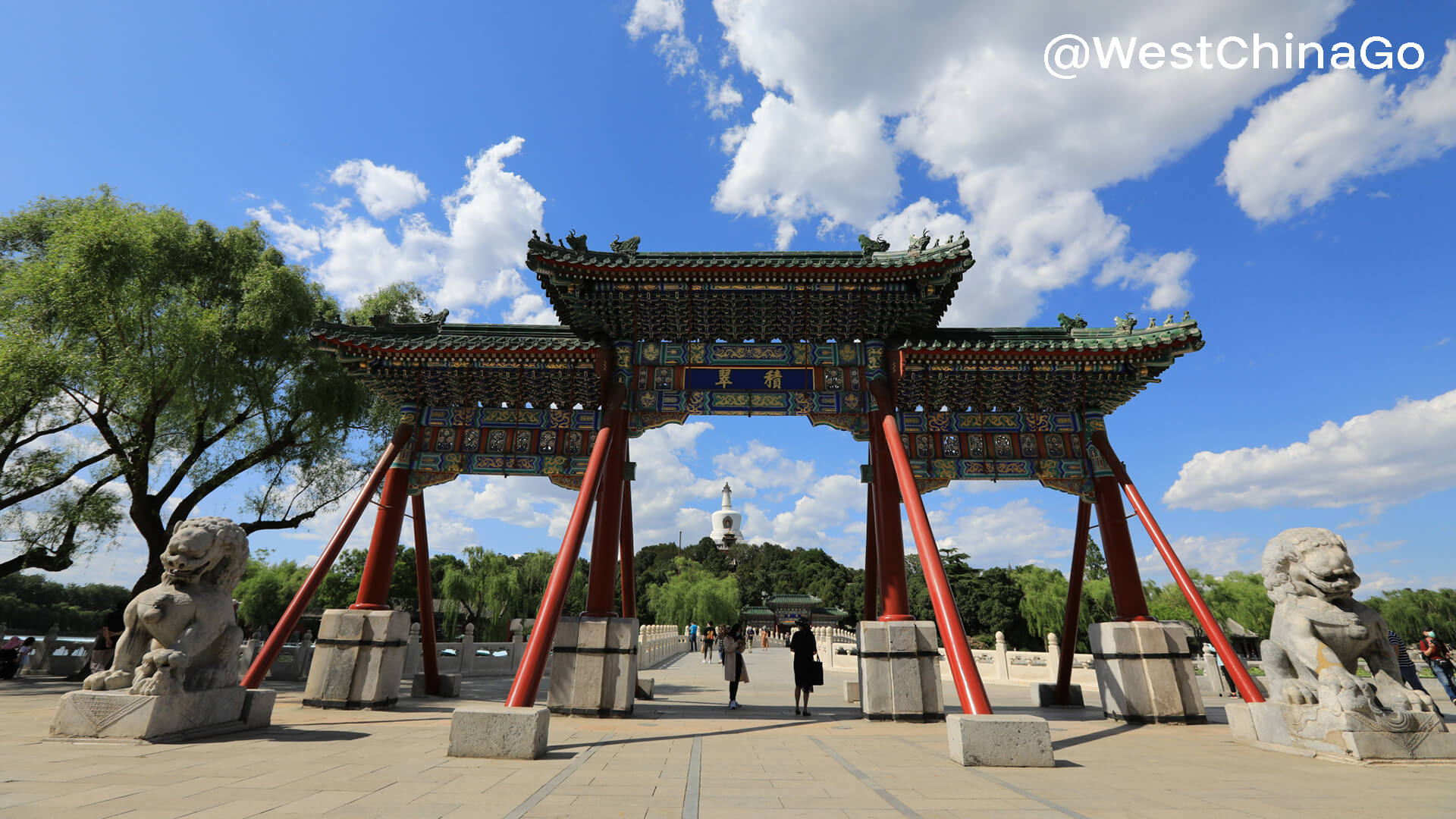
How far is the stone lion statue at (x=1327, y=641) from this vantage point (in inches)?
241

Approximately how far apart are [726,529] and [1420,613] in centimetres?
6784

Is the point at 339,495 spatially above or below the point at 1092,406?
below

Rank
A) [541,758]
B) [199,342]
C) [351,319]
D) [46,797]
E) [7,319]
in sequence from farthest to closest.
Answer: [351,319] < [199,342] < [7,319] < [541,758] < [46,797]

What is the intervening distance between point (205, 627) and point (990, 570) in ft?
155

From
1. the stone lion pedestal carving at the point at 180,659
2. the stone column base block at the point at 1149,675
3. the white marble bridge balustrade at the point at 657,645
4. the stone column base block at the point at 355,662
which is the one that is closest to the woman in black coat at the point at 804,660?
the stone column base block at the point at 1149,675

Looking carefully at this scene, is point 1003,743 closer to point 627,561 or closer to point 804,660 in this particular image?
point 804,660

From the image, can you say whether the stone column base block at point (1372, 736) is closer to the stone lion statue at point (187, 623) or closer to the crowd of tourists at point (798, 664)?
the crowd of tourists at point (798, 664)

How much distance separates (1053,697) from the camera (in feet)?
39.1

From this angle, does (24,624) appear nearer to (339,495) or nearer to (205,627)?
(339,495)

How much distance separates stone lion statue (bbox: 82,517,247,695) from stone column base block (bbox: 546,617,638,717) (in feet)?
12.3

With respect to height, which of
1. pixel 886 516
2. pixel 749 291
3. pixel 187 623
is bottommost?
pixel 187 623

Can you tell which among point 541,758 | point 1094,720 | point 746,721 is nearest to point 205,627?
point 541,758

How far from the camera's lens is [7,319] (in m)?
12.0

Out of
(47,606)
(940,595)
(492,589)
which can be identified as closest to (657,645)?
(492,589)
